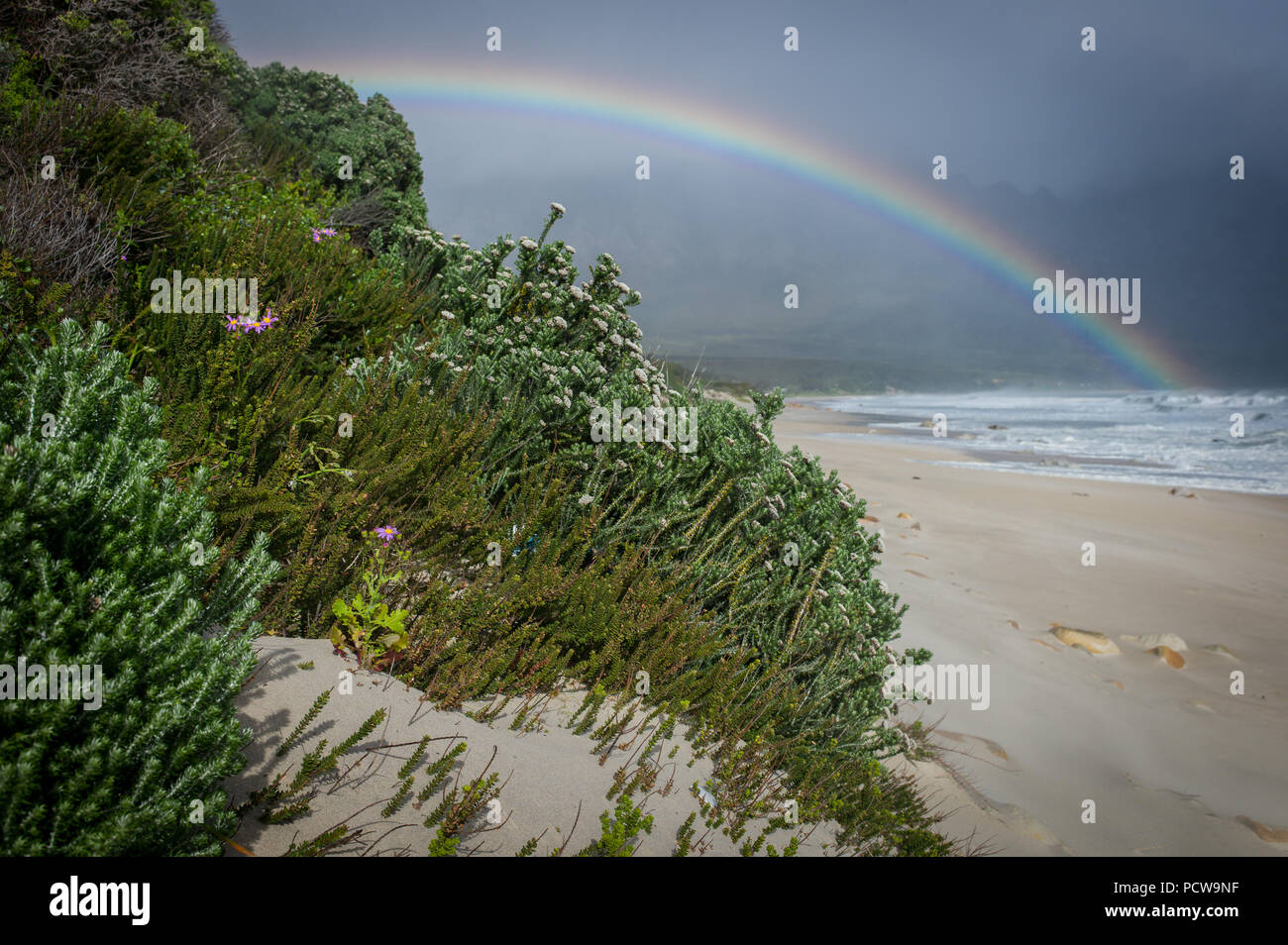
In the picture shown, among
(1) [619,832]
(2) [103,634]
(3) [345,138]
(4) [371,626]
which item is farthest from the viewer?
(3) [345,138]

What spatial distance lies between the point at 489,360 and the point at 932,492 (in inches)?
489

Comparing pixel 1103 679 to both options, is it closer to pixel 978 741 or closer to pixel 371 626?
pixel 978 741

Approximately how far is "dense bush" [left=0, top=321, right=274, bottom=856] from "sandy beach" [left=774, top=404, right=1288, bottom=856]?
379cm

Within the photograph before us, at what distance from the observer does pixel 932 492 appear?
14.8 meters

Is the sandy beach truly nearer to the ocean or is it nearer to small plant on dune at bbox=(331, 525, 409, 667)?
small plant on dune at bbox=(331, 525, 409, 667)

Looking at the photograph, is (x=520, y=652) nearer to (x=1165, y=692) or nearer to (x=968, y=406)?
(x=1165, y=692)

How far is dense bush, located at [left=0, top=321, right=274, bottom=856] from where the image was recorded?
4.48ft

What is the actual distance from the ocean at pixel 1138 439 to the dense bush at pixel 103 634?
20984mm

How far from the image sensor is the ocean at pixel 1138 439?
776 inches

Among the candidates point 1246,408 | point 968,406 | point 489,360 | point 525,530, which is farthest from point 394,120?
point 968,406

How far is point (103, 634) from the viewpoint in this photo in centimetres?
144

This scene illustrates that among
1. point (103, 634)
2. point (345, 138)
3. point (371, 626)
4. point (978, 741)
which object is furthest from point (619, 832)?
point (345, 138)

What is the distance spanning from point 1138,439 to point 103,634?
111 feet

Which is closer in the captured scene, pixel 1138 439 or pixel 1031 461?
pixel 1031 461
